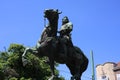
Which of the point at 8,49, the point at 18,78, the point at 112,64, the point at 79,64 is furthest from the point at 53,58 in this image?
the point at 112,64

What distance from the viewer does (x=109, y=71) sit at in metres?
64.5

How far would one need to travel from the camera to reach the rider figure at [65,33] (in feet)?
36.6

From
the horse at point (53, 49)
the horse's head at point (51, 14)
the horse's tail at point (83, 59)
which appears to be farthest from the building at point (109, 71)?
the horse's head at point (51, 14)

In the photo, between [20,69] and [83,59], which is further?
[20,69]

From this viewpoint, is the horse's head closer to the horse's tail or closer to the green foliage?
the horse's tail

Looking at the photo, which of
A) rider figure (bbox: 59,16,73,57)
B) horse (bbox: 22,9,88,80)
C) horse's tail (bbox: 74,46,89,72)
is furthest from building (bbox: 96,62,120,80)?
horse (bbox: 22,9,88,80)

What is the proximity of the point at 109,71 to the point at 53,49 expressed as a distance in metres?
54.6

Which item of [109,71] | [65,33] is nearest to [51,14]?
[65,33]

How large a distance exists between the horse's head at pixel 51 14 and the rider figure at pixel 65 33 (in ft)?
2.15

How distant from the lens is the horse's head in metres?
11.0

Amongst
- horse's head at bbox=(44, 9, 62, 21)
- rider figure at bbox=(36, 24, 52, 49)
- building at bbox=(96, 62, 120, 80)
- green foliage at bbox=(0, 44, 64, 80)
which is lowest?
rider figure at bbox=(36, 24, 52, 49)

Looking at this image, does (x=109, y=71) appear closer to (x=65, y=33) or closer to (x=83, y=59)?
(x=83, y=59)

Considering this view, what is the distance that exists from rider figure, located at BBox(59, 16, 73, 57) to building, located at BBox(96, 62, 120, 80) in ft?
Result: 172

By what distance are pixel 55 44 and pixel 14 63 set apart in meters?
25.8
